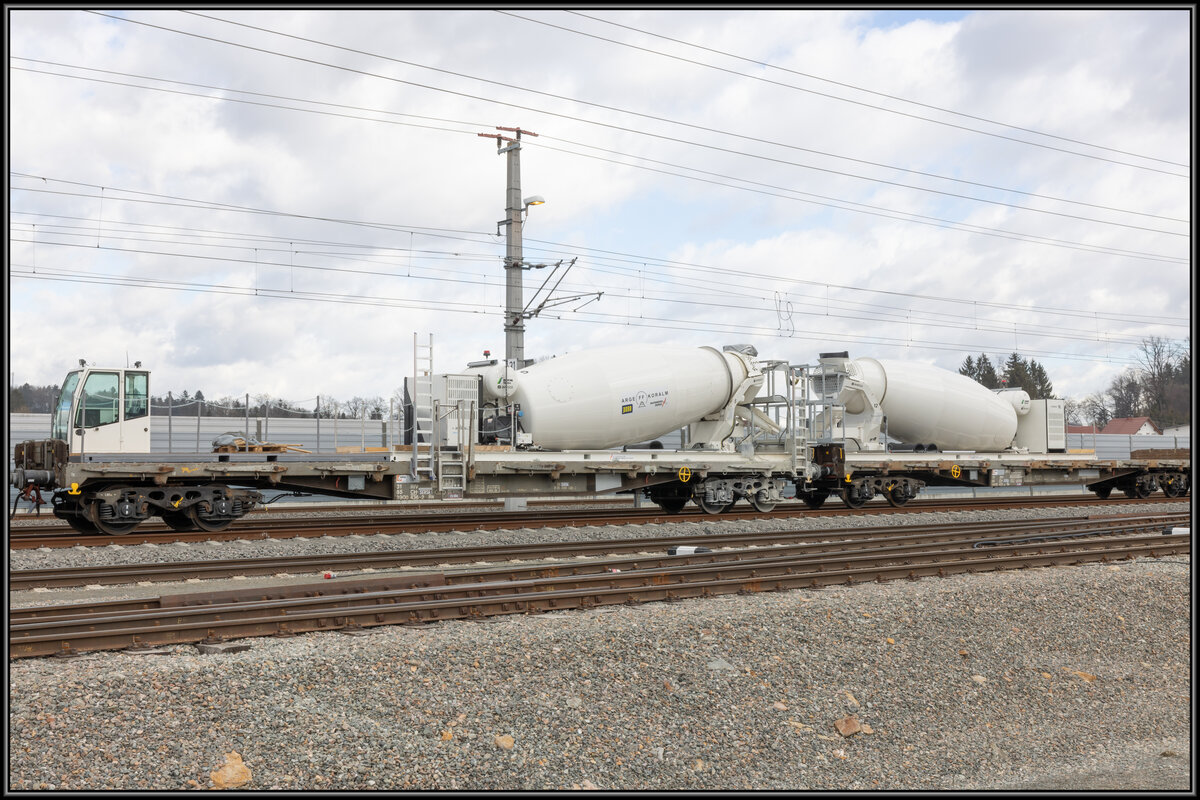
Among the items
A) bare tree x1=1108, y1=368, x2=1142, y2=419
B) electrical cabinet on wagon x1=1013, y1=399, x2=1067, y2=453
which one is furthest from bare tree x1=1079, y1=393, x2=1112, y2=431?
electrical cabinet on wagon x1=1013, y1=399, x2=1067, y2=453

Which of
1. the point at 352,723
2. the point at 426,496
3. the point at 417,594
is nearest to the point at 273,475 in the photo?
the point at 426,496

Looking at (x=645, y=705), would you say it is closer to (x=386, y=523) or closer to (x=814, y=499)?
(x=386, y=523)

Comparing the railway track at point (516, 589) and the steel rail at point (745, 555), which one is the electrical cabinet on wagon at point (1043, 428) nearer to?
the steel rail at point (745, 555)

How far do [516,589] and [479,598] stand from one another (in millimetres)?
790

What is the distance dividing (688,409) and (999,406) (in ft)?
37.9

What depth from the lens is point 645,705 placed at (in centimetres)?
673

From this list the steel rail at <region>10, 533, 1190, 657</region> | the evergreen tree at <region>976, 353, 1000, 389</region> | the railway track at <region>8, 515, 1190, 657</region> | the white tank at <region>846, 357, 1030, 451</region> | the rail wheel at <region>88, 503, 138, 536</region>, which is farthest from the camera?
the evergreen tree at <region>976, 353, 1000, 389</region>

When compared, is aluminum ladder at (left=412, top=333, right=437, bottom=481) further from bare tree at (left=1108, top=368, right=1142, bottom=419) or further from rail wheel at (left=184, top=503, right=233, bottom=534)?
bare tree at (left=1108, top=368, right=1142, bottom=419)

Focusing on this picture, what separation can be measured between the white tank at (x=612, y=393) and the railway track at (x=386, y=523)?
1841 millimetres

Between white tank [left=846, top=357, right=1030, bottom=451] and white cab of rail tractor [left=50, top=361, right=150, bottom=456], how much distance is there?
1715 cm

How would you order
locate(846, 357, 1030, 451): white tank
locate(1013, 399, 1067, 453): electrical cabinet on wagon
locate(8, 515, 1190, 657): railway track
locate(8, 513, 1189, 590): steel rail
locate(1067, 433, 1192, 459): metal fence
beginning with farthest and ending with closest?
locate(1067, 433, 1192, 459): metal fence, locate(1013, 399, 1067, 453): electrical cabinet on wagon, locate(846, 357, 1030, 451): white tank, locate(8, 513, 1189, 590): steel rail, locate(8, 515, 1190, 657): railway track

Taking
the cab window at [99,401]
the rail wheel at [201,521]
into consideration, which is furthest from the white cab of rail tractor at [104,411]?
the rail wheel at [201,521]

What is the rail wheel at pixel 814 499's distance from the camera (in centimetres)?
2490

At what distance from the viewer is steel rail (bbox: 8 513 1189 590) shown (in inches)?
438
